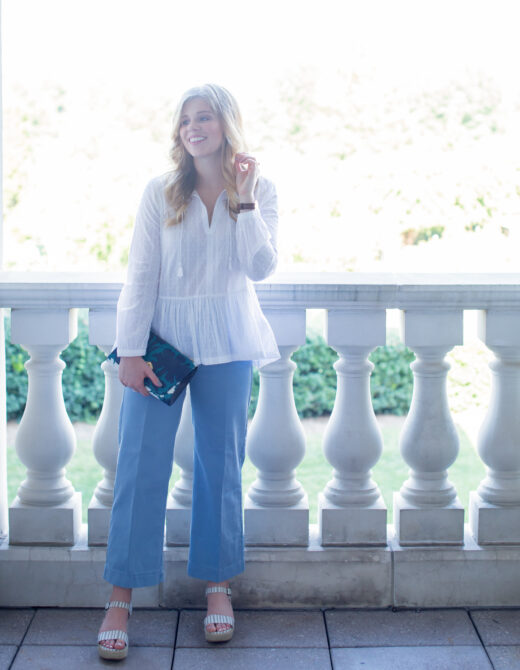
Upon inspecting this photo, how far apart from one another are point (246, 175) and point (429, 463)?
39.4 inches

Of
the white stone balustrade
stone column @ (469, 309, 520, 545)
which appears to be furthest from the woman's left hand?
stone column @ (469, 309, 520, 545)

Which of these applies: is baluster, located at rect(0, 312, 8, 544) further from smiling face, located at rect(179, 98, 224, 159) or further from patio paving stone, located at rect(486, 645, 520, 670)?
patio paving stone, located at rect(486, 645, 520, 670)

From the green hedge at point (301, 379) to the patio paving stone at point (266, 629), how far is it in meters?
5.54

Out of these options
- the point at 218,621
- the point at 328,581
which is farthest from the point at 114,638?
the point at 328,581

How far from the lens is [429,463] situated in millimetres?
2383

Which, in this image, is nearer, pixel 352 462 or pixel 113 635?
pixel 113 635

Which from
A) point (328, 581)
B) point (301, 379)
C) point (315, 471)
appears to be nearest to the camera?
point (328, 581)

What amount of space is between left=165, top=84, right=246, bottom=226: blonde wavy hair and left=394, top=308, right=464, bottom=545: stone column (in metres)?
0.76

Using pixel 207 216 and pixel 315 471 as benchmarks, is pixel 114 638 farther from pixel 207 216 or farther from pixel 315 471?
pixel 315 471

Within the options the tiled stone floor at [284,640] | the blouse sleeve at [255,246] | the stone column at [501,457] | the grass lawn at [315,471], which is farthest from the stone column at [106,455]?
the grass lawn at [315,471]

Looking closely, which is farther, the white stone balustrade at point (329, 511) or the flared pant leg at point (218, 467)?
the white stone balustrade at point (329, 511)

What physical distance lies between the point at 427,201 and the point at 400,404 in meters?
4.77

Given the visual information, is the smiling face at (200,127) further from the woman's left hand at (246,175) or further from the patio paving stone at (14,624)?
the patio paving stone at (14,624)

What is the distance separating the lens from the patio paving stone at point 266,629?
7.14 ft
